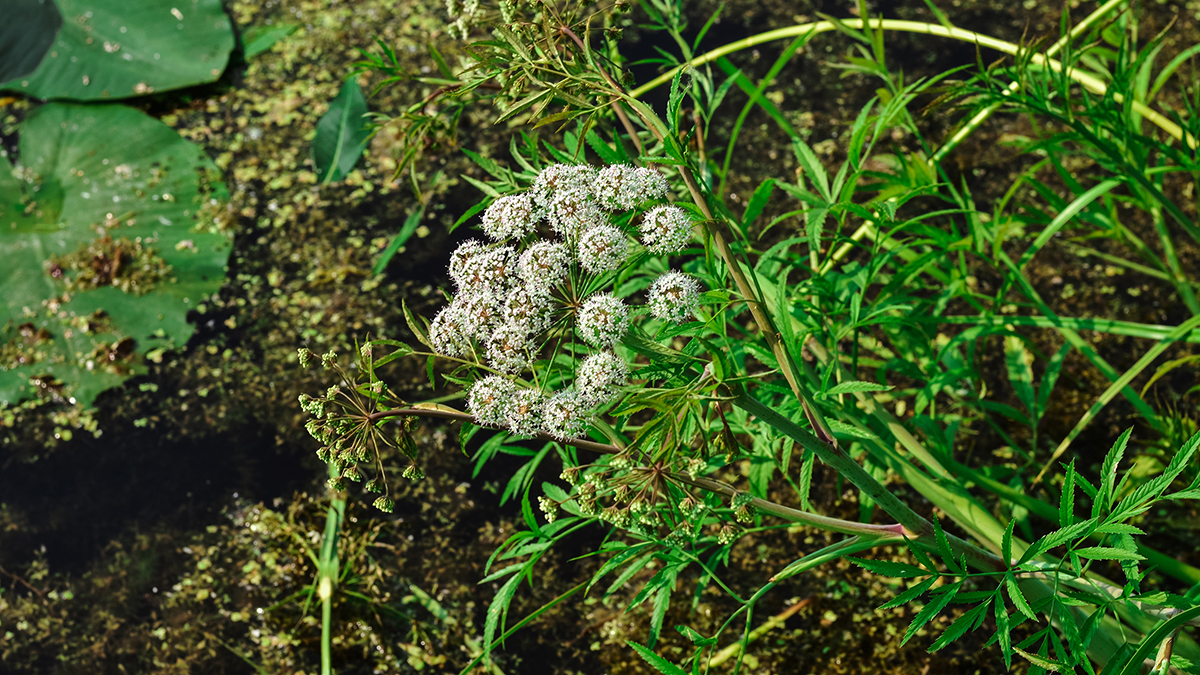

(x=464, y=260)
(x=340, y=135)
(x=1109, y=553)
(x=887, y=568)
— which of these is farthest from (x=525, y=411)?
(x=340, y=135)

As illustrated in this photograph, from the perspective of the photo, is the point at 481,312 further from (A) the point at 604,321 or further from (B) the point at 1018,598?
(B) the point at 1018,598

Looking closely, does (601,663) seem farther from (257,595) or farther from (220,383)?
(220,383)

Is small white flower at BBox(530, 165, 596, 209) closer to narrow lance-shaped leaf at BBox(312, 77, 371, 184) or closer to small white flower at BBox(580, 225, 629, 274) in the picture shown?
small white flower at BBox(580, 225, 629, 274)

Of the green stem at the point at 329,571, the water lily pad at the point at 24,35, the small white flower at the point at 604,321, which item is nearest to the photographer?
the small white flower at the point at 604,321

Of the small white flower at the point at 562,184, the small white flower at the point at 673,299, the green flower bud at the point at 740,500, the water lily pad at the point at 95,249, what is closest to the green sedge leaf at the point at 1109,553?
the green flower bud at the point at 740,500

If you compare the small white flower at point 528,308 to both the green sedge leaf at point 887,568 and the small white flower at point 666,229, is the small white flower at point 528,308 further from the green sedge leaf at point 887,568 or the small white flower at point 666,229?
the green sedge leaf at point 887,568
